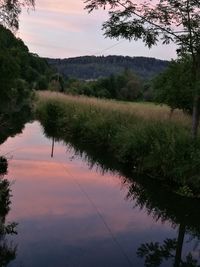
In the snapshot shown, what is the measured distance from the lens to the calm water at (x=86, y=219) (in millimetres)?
9336

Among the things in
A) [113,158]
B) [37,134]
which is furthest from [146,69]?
[113,158]

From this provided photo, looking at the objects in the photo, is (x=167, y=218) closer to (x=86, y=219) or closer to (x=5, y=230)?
(x=86, y=219)

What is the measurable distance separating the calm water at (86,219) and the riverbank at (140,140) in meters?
0.95

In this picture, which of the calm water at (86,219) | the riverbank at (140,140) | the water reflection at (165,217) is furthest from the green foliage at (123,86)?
the calm water at (86,219)

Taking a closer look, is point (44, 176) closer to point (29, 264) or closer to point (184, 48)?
point (184, 48)

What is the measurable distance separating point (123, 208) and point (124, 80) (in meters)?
76.6

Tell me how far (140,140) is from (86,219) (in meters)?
6.20

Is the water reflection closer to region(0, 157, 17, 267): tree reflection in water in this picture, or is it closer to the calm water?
the calm water

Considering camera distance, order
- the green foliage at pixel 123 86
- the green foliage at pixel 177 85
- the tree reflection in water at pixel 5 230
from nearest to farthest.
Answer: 1. the tree reflection in water at pixel 5 230
2. the green foliage at pixel 177 85
3. the green foliage at pixel 123 86

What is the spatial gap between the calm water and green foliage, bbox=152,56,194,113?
3.78 m

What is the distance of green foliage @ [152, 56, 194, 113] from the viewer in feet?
56.5

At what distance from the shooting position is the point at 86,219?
38.8 feet

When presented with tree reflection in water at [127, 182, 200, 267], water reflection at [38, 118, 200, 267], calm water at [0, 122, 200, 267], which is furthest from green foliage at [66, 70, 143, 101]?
tree reflection in water at [127, 182, 200, 267]

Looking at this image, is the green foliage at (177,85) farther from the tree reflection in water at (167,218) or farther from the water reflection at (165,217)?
the tree reflection in water at (167,218)
